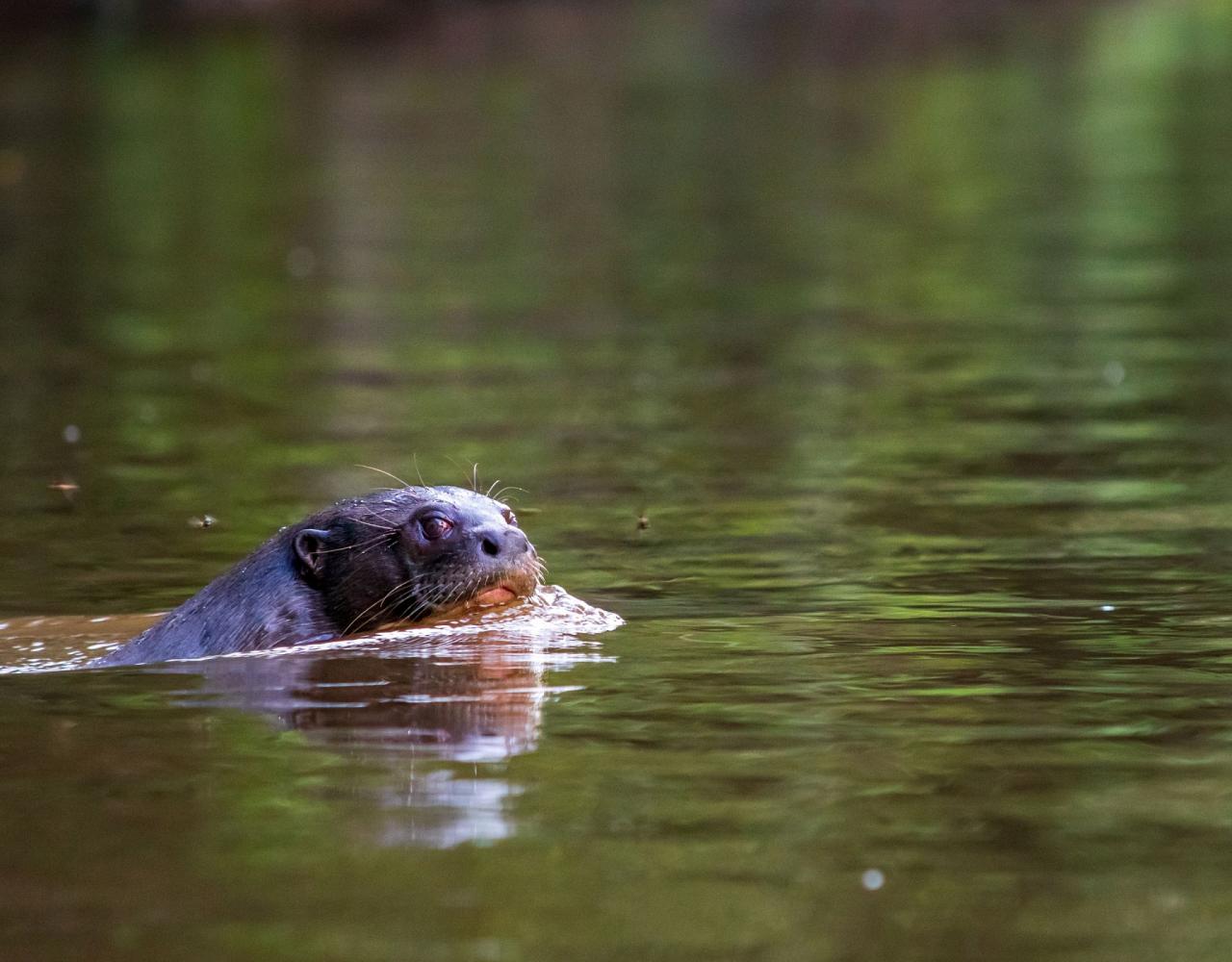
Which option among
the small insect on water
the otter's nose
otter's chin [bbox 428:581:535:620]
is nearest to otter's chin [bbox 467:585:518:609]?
otter's chin [bbox 428:581:535:620]

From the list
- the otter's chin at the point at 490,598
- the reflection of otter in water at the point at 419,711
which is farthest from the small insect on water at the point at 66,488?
the reflection of otter in water at the point at 419,711

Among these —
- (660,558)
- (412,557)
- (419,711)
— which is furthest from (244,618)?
(660,558)

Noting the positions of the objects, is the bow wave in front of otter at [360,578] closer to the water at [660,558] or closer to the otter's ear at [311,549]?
the otter's ear at [311,549]

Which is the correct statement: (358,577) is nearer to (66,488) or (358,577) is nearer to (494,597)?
(494,597)

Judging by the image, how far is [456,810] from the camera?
6.43 meters

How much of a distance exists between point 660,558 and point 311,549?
2.07 m

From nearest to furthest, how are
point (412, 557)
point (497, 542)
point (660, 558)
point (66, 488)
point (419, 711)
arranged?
1. point (419, 711)
2. point (497, 542)
3. point (412, 557)
4. point (660, 558)
5. point (66, 488)

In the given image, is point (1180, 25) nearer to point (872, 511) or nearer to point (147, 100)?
point (147, 100)

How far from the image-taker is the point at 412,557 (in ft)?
29.9

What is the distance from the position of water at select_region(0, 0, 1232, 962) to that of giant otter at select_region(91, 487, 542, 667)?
22 centimetres

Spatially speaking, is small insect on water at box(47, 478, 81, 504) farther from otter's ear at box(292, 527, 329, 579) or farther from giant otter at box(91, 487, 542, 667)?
otter's ear at box(292, 527, 329, 579)

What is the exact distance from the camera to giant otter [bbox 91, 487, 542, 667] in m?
9.01

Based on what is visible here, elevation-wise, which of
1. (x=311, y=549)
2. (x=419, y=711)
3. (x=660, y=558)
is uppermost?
(x=311, y=549)

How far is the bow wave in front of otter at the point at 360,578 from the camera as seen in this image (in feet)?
29.6
